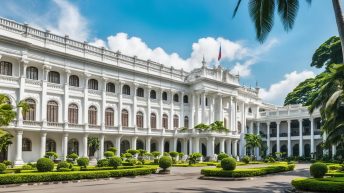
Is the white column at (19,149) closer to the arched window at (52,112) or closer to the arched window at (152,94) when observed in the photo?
the arched window at (52,112)

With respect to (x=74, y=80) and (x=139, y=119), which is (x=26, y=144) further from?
(x=139, y=119)

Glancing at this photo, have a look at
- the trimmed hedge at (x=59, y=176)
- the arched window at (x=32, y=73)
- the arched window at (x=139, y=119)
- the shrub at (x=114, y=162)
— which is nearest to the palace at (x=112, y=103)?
the arched window at (x=32, y=73)

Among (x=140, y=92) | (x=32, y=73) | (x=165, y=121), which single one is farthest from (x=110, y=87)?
(x=32, y=73)

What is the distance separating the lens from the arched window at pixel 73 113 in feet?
→ 135

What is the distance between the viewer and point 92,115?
43.6m

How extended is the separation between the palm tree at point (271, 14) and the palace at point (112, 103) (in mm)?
27240

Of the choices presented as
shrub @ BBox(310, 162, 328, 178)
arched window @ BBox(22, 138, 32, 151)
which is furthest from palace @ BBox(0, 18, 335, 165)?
shrub @ BBox(310, 162, 328, 178)

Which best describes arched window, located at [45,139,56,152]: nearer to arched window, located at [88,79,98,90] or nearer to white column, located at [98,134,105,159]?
white column, located at [98,134,105,159]

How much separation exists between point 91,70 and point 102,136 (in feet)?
25.8

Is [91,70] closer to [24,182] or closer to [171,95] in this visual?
[171,95]

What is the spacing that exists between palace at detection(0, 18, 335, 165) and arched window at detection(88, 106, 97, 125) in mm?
118

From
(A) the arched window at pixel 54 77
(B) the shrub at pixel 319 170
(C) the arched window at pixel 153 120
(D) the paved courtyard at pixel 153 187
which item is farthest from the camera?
(C) the arched window at pixel 153 120

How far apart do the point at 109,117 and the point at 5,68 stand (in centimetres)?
1396

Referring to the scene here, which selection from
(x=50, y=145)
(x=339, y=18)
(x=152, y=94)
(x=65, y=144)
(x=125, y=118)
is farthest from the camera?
(x=152, y=94)
